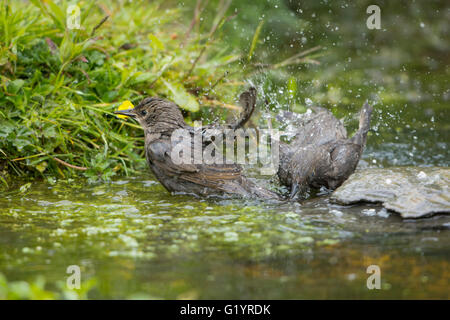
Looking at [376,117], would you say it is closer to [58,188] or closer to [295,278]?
[58,188]

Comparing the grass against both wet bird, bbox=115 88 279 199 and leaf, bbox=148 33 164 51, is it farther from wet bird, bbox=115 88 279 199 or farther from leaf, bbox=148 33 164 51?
wet bird, bbox=115 88 279 199

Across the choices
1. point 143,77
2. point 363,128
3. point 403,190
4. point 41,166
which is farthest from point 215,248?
point 143,77

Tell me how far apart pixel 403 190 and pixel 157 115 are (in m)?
2.48

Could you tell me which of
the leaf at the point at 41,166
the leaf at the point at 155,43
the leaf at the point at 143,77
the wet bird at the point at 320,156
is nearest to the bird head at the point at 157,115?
the leaf at the point at 41,166

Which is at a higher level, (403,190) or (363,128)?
(363,128)

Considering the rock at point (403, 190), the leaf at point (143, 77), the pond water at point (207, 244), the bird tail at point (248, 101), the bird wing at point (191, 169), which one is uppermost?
the leaf at point (143, 77)

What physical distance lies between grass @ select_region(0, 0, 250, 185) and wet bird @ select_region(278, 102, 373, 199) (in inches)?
59.1

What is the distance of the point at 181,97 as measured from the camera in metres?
6.88

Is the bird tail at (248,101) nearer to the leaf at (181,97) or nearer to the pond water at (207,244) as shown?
the pond water at (207,244)

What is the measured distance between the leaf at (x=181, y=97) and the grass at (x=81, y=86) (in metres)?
0.01

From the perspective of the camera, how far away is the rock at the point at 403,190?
4.45 meters

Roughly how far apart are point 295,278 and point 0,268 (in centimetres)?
177

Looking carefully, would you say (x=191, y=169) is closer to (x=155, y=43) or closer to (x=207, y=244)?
(x=207, y=244)

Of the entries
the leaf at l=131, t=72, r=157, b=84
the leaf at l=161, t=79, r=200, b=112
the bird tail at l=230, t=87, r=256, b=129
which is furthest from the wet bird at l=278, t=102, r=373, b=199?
the leaf at l=131, t=72, r=157, b=84
